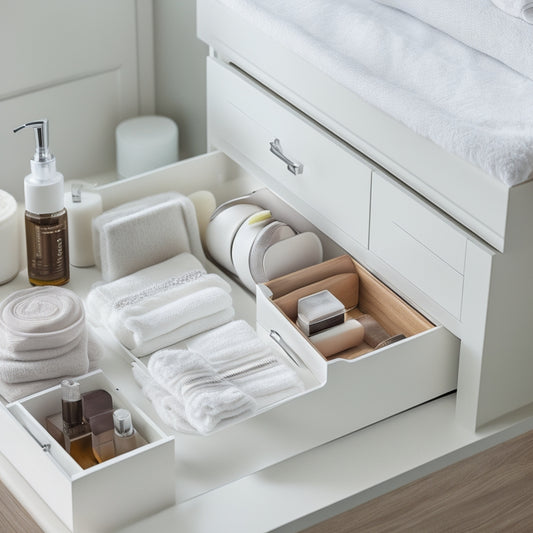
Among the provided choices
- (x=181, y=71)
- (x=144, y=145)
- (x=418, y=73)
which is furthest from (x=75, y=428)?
(x=181, y=71)

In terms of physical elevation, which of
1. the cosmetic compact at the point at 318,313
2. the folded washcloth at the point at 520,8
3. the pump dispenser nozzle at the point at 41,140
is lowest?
the cosmetic compact at the point at 318,313

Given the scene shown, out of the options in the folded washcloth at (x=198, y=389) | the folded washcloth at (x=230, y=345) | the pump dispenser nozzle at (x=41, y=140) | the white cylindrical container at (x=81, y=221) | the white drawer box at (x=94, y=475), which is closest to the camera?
the white drawer box at (x=94, y=475)

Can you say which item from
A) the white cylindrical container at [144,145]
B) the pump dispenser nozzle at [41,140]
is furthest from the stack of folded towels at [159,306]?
the white cylindrical container at [144,145]

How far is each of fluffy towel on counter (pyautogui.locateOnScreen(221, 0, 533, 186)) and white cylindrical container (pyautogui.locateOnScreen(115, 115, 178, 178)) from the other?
18.7 inches

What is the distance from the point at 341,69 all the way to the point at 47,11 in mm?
783

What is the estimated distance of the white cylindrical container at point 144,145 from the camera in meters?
2.20

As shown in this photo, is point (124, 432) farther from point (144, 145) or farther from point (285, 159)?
point (144, 145)

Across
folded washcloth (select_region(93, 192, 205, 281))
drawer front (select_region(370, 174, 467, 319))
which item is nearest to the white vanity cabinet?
drawer front (select_region(370, 174, 467, 319))

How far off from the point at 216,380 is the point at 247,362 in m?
0.08

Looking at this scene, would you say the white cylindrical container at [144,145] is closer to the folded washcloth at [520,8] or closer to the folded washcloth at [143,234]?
the folded washcloth at [143,234]

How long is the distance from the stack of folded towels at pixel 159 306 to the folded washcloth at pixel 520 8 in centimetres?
55

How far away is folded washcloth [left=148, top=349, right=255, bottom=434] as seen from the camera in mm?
1418

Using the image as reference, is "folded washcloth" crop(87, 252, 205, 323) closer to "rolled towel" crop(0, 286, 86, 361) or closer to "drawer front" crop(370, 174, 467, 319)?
"rolled towel" crop(0, 286, 86, 361)

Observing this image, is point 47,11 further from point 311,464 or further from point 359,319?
point 311,464
